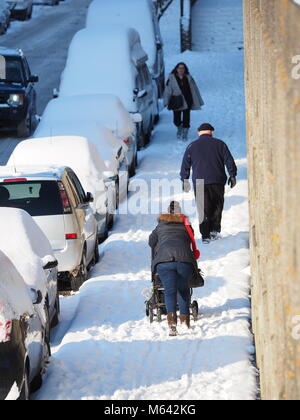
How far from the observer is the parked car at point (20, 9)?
5278 centimetres

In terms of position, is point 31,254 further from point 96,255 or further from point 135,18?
point 135,18

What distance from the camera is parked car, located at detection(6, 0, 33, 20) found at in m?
52.8

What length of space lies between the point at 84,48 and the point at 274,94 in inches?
831

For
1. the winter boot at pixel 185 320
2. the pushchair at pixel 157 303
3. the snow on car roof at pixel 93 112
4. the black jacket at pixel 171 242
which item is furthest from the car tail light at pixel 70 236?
the snow on car roof at pixel 93 112

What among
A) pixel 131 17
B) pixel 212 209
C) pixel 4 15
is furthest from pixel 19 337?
pixel 4 15

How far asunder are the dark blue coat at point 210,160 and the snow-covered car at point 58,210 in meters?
2.47

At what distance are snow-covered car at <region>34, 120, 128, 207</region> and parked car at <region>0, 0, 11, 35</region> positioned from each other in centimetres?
2820

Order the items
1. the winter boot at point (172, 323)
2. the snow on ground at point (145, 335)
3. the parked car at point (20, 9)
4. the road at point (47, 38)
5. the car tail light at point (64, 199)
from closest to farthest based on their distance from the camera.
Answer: the snow on ground at point (145, 335), the winter boot at point (172, 323), the car tail light at point (64, 199), the road at point (47, 38), the parked car at point (20, 9)

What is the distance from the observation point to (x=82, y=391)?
33.1ft

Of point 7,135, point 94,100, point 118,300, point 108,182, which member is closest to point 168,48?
point 7,135

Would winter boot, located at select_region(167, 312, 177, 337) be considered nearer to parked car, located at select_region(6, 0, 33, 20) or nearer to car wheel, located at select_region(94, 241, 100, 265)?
car wheel, located at select_region(94, 241, 100, 265)

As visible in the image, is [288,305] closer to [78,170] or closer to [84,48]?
[78,170]

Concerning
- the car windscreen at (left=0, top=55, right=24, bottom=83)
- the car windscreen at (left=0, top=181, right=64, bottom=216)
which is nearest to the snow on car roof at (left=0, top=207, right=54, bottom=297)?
the car windscreen at (left=0, top=181, right=64, bottom=216)

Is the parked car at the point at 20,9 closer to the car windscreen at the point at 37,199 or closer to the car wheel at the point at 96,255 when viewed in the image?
the car wheel at the point at 96,255
